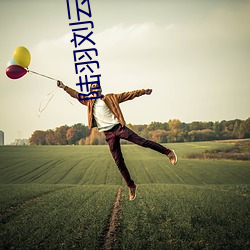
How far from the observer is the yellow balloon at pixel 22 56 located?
6.96 metres

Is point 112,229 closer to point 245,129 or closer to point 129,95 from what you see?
point 129,95

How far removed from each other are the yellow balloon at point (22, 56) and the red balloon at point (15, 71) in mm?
100

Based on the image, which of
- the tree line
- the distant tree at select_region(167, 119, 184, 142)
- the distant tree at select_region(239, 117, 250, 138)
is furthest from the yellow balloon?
the distant tree at select_region(239, 117, 250, 138)

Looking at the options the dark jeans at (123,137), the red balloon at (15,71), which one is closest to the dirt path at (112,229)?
the dark jeans at (123,137)

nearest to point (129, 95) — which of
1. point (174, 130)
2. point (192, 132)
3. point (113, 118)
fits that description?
point (113, 118)

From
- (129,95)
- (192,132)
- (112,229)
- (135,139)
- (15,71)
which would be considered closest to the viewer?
(135,139)

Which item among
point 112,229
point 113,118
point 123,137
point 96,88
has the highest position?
point 96,88

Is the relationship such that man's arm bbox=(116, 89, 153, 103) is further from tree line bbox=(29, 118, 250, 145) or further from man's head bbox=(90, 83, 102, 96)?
tree line bbox=(29, 118, 250, 145)

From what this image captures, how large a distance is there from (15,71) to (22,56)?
39 centimetres

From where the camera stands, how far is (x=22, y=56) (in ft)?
22.9

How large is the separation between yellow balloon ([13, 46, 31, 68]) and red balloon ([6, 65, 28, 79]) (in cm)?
10

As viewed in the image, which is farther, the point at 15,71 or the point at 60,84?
the point at 15,71

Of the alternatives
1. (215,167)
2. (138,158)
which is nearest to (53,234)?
(215,167)

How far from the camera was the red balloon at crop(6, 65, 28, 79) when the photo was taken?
6949 millimetres
